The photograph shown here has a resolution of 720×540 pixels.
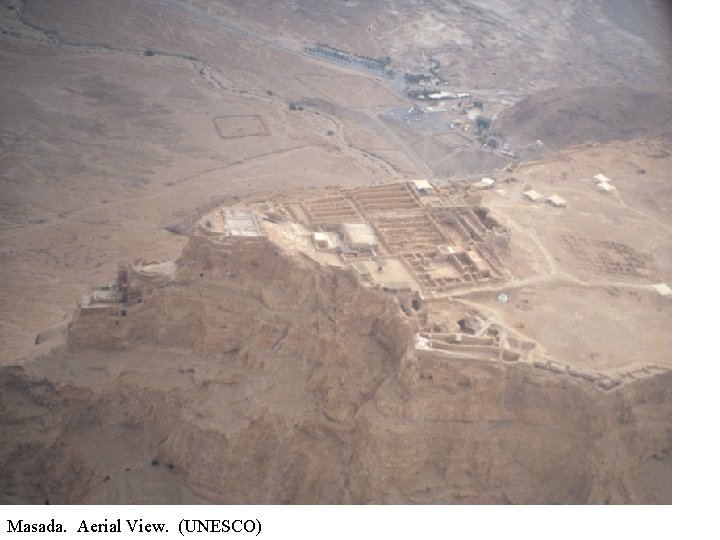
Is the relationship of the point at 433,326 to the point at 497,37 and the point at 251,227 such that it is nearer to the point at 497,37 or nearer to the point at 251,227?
the point at 251,227

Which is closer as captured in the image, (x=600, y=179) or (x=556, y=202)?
(x=556, y=202)

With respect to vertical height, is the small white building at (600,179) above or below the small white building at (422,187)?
below

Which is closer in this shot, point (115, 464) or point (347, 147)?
point (115, 464)

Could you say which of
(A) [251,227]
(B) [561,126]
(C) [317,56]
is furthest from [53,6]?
(A) [251,227]

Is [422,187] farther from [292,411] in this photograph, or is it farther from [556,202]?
[292,411]

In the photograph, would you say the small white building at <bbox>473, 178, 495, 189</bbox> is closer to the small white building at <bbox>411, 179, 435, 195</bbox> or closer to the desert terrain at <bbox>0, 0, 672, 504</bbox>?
the desert terrain at <bbox>0, 0, 672, 504</bbox>

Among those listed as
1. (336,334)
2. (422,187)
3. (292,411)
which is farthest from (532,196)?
(292,411)

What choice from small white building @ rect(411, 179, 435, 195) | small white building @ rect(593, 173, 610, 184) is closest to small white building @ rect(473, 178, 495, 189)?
small white building @ rect(411, 179, 435, 195)

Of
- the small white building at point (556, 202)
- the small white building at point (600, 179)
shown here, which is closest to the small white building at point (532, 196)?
the small white building at point (556, 202)

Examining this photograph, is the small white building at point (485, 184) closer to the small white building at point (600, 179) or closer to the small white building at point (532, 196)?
the small white building at point (532, 196)
